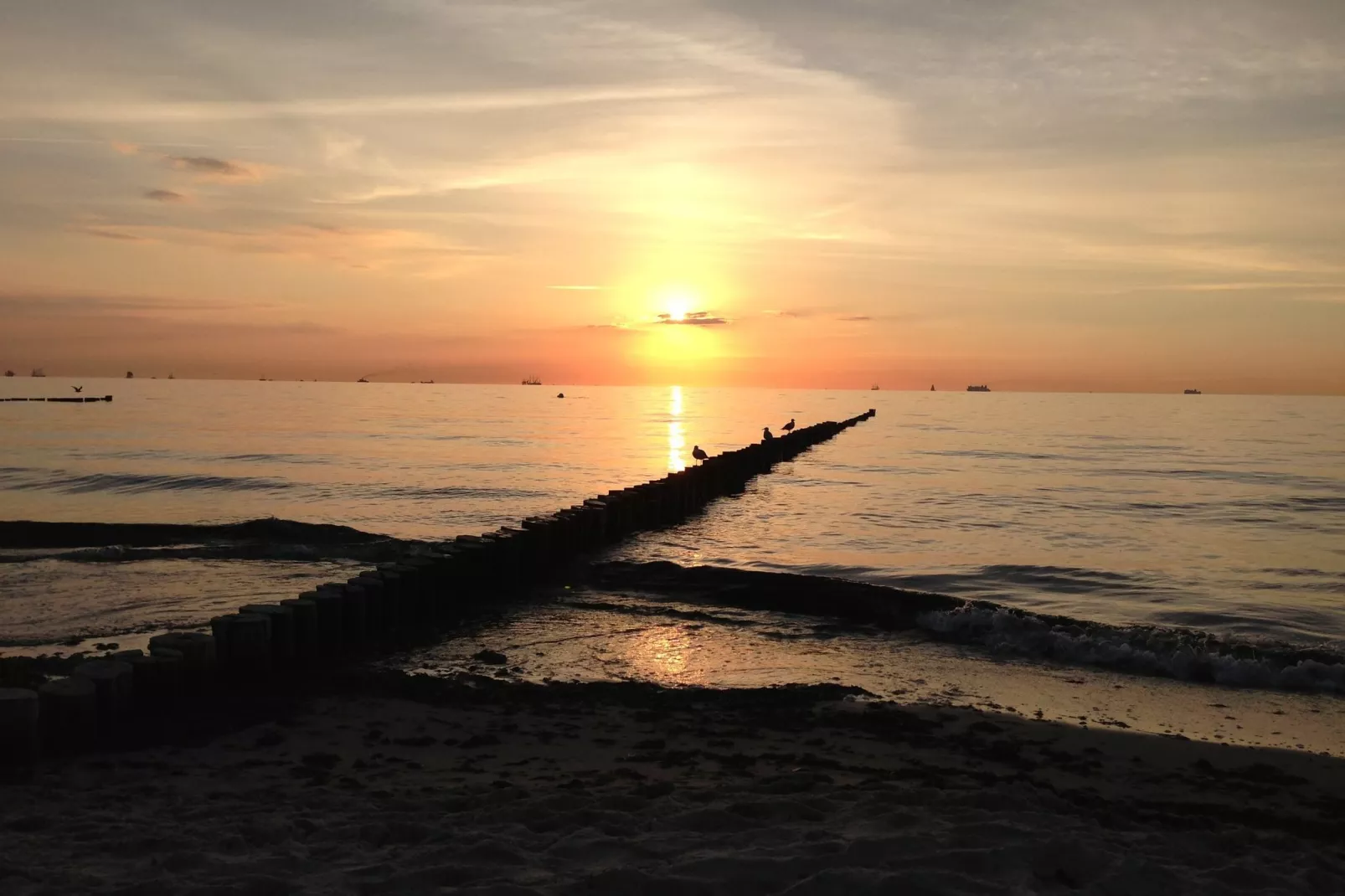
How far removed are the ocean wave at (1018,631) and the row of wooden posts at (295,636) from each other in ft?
5.12

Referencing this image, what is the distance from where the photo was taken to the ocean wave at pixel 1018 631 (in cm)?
1038

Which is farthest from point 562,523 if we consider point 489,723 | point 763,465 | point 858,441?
point 858,441

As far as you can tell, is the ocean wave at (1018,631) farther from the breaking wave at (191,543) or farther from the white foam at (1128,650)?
the breaking wave at (191,543)

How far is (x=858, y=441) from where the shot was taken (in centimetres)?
6212

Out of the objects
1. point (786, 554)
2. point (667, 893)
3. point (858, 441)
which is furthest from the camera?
point (858, 441)

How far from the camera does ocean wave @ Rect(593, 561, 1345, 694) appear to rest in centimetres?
1038

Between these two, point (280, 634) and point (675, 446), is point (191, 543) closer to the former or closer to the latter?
point (280, 634)

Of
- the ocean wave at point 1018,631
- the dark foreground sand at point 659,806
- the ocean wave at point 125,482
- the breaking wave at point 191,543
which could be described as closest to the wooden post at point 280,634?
the dark foreground sand at point 659,806

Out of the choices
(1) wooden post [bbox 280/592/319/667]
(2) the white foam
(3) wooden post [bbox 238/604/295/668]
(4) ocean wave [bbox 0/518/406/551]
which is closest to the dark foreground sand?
(3) wooden post [bbox 238/604/295/668]

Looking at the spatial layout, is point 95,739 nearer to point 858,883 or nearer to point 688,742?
point 688,742

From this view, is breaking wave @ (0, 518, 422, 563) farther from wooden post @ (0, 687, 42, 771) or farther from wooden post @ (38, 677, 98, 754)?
wooden post @ (0, 687, 42, 771)

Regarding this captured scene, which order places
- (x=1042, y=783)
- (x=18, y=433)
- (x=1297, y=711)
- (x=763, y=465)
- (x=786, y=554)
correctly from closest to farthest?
1. (x=1042, y=783)
2. (x=1297, y=711)
3. (x=786, y=554)
4. (x=763, y=465)
5. (x=18, y=433)

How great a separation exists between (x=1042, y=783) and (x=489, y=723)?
3.92m

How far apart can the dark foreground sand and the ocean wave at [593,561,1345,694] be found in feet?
9.44
